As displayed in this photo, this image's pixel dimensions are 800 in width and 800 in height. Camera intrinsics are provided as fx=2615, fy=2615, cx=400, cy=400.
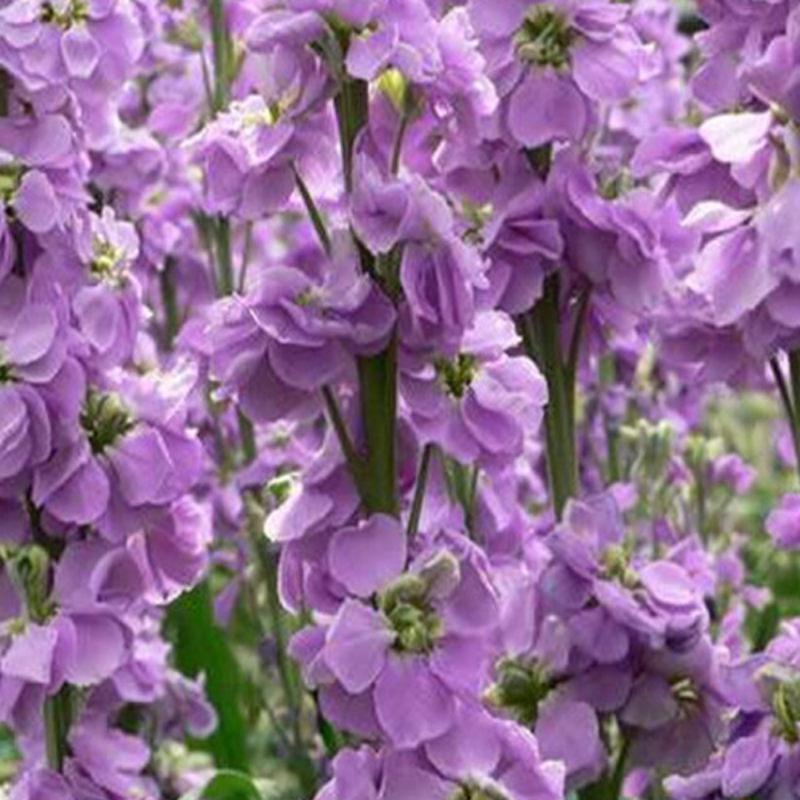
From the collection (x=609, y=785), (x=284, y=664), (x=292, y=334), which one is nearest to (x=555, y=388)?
(x=609, y=785)

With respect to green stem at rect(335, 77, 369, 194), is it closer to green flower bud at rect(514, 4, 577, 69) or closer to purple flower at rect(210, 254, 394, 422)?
purple flower at rect(210, 254, 394, 422)

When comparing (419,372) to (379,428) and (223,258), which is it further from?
(223,258)

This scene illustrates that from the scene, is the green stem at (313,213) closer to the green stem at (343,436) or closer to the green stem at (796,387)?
the green stem at (343,436)

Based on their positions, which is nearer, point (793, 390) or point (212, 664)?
point (793, 390)

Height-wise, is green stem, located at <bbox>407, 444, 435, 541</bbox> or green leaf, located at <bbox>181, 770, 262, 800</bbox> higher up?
green stem, located at <bbox>407, 444, 435, 541</bbox>

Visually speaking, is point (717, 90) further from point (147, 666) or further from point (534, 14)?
point (147, 666)

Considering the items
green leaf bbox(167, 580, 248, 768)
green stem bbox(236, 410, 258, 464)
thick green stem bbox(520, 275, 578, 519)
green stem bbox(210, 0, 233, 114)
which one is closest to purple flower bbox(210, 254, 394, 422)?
thick green stem bbox(520, 275, 578, 519)
